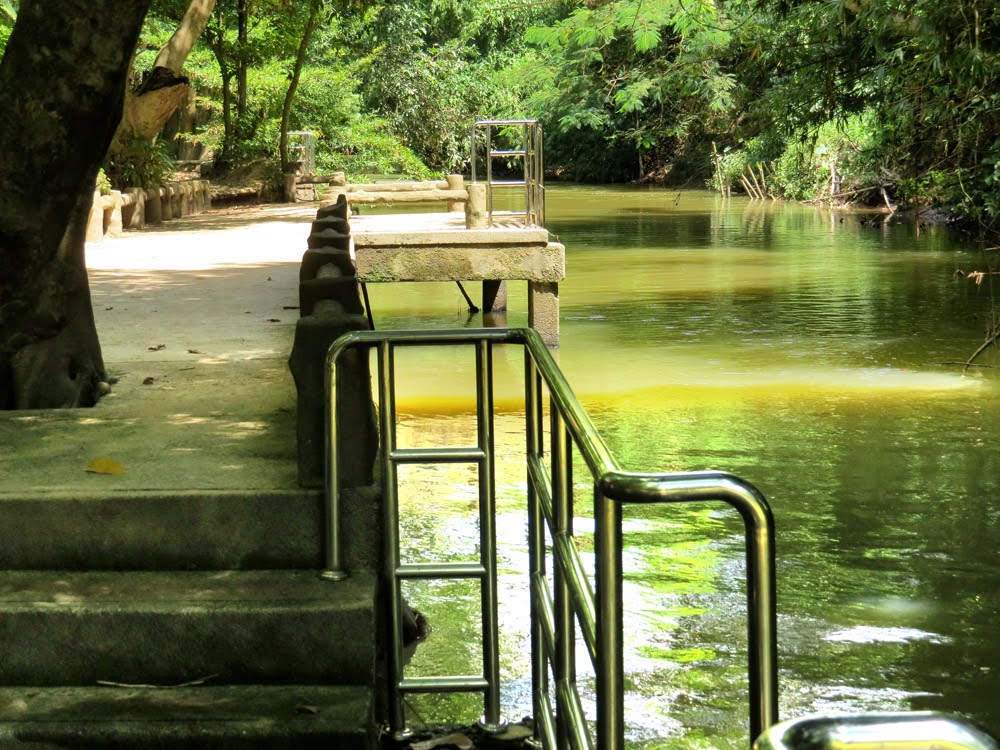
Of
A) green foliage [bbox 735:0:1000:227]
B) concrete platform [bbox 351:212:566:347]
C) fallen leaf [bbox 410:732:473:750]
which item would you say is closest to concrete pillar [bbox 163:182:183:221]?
concrete platform [bbox 351:212:566:347]

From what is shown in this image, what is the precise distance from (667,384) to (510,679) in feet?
24.0

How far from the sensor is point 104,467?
517 cm

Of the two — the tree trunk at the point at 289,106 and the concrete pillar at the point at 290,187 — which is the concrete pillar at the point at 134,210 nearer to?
the tree trunk at the point at 289,106

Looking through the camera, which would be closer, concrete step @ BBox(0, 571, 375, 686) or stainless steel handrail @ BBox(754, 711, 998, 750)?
stainless steel handrail @ BBox(754, 711, 998, 750)

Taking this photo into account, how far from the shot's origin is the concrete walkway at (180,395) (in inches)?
202

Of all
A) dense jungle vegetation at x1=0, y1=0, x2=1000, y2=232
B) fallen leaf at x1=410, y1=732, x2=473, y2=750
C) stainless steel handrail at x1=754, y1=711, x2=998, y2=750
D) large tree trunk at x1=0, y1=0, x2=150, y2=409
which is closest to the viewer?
stainless steel handrail at x1=754, y1=711, x2=998, y2=750

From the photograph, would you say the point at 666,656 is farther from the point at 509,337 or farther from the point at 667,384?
the point at 667,384

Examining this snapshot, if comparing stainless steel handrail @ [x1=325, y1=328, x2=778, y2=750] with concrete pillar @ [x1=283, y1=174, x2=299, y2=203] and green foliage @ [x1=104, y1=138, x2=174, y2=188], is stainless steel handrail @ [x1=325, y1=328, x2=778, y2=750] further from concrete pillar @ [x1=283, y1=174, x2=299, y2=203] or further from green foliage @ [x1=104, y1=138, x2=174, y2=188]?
concrete pillar @ [x1=283, y1=174, x2=299, y2=203]

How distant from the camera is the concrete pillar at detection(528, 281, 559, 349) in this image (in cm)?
1466

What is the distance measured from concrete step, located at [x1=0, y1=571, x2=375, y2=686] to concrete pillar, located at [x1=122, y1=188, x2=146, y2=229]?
15746mm

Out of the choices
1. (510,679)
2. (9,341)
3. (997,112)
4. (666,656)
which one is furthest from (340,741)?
(997,112)

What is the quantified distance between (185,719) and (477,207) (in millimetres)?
11676

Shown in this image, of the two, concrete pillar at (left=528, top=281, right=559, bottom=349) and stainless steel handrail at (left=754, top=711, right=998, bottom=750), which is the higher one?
stainless steel handrail at (left=754, top=711, right=998, bottom=750)

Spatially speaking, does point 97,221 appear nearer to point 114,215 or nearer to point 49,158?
point 114,215
